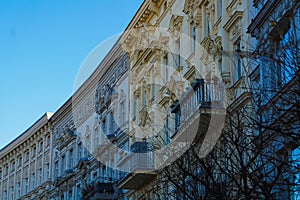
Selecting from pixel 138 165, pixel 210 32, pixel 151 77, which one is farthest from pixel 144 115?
pixel 210 32

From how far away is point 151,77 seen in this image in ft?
118

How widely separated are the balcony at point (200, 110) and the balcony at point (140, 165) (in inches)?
252

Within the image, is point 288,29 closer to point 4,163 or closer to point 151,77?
point 151,77

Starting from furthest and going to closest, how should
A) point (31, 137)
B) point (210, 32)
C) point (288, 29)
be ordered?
point (31, 137), point (210, 32), point (288, 29)

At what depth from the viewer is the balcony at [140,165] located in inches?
1275

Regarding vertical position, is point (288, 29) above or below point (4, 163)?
below

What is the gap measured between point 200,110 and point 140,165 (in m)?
8.96

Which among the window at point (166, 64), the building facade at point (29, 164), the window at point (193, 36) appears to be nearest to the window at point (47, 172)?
the building facade at point (29, 164)

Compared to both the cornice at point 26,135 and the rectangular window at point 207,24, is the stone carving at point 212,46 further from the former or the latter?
the cornice at point 26,135

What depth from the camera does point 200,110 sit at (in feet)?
79.4

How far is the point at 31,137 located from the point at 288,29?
4244 centimetres

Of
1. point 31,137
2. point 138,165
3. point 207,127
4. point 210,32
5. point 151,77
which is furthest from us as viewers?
point 31,137

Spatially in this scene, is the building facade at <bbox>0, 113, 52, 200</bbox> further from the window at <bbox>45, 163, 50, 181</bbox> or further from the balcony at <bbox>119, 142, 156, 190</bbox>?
the balcony at <bbox>119, 142, 156, 190</bbox>

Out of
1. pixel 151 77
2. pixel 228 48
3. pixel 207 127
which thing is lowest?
pixel 207 127
